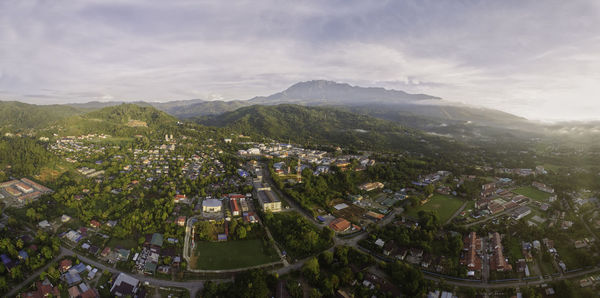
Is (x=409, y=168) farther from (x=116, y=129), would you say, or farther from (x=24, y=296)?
(x=116, y=129)

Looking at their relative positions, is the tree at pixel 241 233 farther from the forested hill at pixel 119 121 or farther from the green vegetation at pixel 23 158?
the forested hill at pixel 119 121

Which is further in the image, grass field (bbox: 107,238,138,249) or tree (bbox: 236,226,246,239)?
tree (bbox: 236,226,246,239)

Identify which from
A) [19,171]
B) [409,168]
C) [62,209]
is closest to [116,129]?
[19,171]

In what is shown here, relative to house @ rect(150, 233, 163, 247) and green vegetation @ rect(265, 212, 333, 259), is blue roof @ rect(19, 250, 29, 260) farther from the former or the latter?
green vegetation @ rect(265, 212, 333, 259)

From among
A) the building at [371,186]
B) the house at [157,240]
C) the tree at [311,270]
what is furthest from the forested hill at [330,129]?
the house at [157,240]

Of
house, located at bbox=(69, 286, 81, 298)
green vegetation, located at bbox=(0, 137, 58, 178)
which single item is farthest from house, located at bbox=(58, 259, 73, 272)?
green vegetation, located at bbox=(0, 137, 58, 178)

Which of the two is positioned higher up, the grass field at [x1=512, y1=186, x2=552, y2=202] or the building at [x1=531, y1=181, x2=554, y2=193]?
the building at [x1=531, y1=181, x2=554, y2=193]
